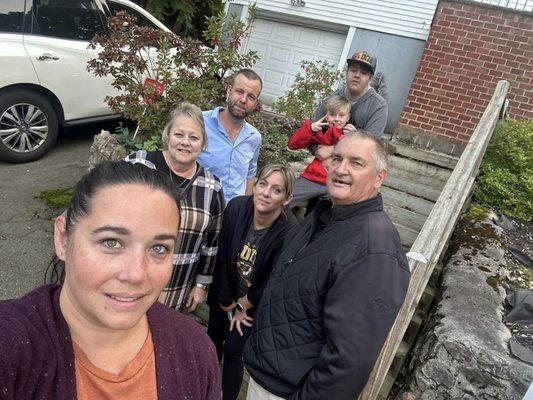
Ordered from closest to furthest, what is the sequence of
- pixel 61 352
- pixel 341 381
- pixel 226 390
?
pixel 61 352 → pixel 341 381 → pixel 226 390

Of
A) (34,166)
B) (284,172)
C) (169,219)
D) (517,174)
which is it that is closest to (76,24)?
(34,166)

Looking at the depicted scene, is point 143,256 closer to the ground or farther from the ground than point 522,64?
closer to the ground

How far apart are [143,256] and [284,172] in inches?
59.0

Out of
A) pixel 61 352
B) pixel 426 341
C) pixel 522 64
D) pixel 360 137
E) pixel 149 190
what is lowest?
pixel 426 341

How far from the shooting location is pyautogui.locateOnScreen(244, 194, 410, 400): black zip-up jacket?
155cm

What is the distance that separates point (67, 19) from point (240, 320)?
486 centimetres

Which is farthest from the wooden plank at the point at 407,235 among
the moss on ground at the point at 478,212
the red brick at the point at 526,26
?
the red brick at the point at 526,26

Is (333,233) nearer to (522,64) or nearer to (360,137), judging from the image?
(360,137)

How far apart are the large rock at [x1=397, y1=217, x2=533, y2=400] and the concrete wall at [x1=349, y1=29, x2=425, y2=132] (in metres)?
5.48

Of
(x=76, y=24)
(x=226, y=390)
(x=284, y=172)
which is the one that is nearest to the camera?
(x=284, y=172)

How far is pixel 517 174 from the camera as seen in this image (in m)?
5.05

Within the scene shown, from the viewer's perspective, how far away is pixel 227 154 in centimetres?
310

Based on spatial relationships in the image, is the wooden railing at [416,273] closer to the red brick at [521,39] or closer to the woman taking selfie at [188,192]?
the woman taking selfie at [188,192]

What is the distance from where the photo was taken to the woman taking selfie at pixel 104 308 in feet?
3.25
